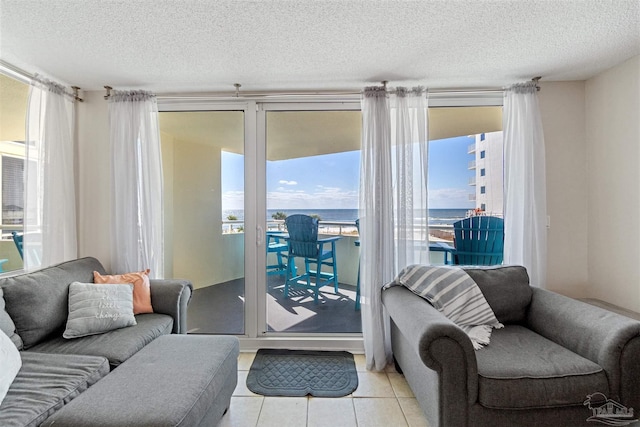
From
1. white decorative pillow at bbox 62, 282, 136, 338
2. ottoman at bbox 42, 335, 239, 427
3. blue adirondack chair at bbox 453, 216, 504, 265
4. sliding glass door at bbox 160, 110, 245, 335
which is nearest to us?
ottoman at bbox 42, 335, 239, 427

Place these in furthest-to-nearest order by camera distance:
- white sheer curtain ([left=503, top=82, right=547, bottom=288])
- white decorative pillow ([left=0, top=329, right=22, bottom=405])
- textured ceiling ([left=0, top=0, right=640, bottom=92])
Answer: white sheer curtain ([left=503, top=82, right=547, bottom=288]) → textured ceiling ([left=0, top=0, right=640, bottom=92]) → white decorative pillow ([left=0, top=329, right=22, bottom=405])

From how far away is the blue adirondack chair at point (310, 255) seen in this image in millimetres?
2910

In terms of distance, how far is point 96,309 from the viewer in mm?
2006

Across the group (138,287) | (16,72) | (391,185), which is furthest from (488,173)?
(16,72)

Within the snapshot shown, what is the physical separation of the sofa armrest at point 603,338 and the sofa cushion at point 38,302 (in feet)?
10.6

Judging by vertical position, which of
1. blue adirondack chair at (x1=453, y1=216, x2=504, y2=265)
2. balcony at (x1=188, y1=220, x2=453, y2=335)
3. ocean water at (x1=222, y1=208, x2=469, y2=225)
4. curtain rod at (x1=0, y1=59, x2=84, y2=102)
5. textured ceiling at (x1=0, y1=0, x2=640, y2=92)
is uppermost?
textured ceiling at (x1=0, y1=0, x2=640, y2=92)

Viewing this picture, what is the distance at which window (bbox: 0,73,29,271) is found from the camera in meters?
2.32

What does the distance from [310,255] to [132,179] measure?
5.76 ft

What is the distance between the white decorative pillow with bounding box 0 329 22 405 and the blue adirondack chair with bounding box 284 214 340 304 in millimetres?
1869

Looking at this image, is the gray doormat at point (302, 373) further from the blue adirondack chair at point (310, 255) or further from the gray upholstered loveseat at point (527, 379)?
the gray upholstered loveseat at point (527, 379)

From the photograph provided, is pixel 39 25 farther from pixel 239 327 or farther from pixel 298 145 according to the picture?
pixel 239 327

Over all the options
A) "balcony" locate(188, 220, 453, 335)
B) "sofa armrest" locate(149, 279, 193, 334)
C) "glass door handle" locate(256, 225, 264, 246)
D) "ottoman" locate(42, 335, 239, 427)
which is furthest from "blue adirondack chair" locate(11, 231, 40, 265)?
"glass door handle" locate(256, 225, 264, 246)

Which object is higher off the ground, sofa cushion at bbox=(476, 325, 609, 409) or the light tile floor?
sofa cushion at bbox=(476, 325, 609, 409)

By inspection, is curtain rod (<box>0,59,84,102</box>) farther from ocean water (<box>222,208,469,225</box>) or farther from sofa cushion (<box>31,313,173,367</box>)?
sofa cushion (<box>31,313,173,367</box>)
